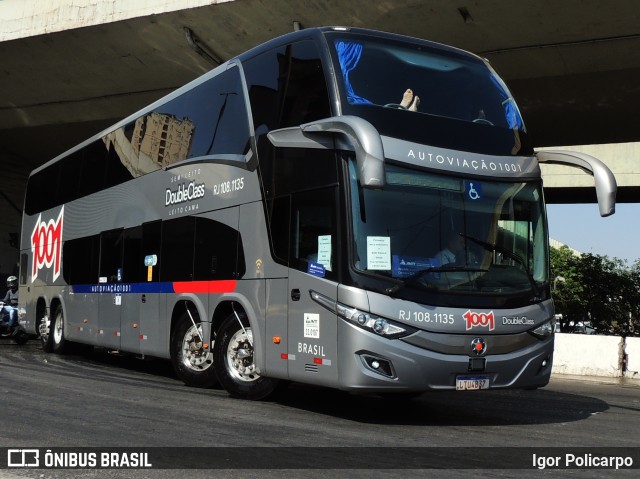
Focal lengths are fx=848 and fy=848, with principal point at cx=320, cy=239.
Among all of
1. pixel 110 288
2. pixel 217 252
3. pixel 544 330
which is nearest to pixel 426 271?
pixel 544 330

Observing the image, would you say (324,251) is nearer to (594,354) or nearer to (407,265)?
(407,265)

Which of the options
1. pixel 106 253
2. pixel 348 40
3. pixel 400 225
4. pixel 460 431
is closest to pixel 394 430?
pixel 460 431

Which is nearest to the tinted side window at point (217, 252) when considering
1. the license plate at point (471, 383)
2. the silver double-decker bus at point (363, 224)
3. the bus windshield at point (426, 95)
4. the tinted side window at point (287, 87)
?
the silver double-decker bus at point (363, 224)

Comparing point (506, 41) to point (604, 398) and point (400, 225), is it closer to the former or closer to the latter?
point (604, 398)

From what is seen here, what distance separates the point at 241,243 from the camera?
10125 mm

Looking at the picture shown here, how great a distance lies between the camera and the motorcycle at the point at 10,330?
68.2ft

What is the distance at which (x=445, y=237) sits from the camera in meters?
8.43

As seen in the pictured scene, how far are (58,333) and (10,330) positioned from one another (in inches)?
194

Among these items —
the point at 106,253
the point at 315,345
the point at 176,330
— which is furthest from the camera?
the point at 106,253

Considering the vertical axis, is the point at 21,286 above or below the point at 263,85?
below

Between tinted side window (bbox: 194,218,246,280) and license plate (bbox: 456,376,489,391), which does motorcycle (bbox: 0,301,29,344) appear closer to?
tinted side window (bbox: 194,218,246,280)

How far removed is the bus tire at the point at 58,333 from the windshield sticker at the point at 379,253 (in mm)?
10518

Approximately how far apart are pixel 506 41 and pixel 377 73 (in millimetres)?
10653

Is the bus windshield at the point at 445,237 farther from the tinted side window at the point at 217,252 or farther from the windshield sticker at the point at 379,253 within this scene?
the tinted side window at the point at 217,252
